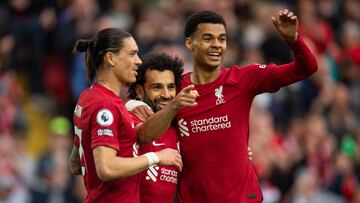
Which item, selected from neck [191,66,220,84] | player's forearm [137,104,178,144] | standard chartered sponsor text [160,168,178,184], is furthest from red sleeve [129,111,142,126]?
neck [191,66,220,84]

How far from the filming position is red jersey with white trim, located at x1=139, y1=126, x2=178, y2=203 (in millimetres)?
9062

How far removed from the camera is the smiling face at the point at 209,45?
920 centimetres

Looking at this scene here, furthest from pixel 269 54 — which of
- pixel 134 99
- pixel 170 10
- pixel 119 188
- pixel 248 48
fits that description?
pixel 119 188

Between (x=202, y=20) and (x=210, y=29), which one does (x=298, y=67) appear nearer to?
(x=210, y=29)

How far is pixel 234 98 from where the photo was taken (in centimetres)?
920

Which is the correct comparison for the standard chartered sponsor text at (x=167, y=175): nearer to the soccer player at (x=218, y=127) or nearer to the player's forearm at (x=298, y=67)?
the soccer player at (x=218, y=127)

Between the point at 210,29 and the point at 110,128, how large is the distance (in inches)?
61.6

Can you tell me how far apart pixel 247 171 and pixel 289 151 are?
6.24 m

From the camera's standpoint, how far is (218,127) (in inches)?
360

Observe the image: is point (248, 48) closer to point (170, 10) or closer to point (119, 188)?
point (170, 10)

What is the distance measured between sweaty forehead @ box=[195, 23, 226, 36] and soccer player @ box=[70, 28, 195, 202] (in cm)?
96

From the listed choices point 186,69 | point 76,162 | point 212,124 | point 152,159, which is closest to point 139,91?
point 212,124

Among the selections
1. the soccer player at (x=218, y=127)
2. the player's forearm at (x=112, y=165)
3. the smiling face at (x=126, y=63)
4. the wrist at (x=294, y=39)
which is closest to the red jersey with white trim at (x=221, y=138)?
the soccer player at (x=218, y=127)

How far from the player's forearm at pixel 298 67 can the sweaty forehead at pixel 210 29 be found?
1.85 ft
